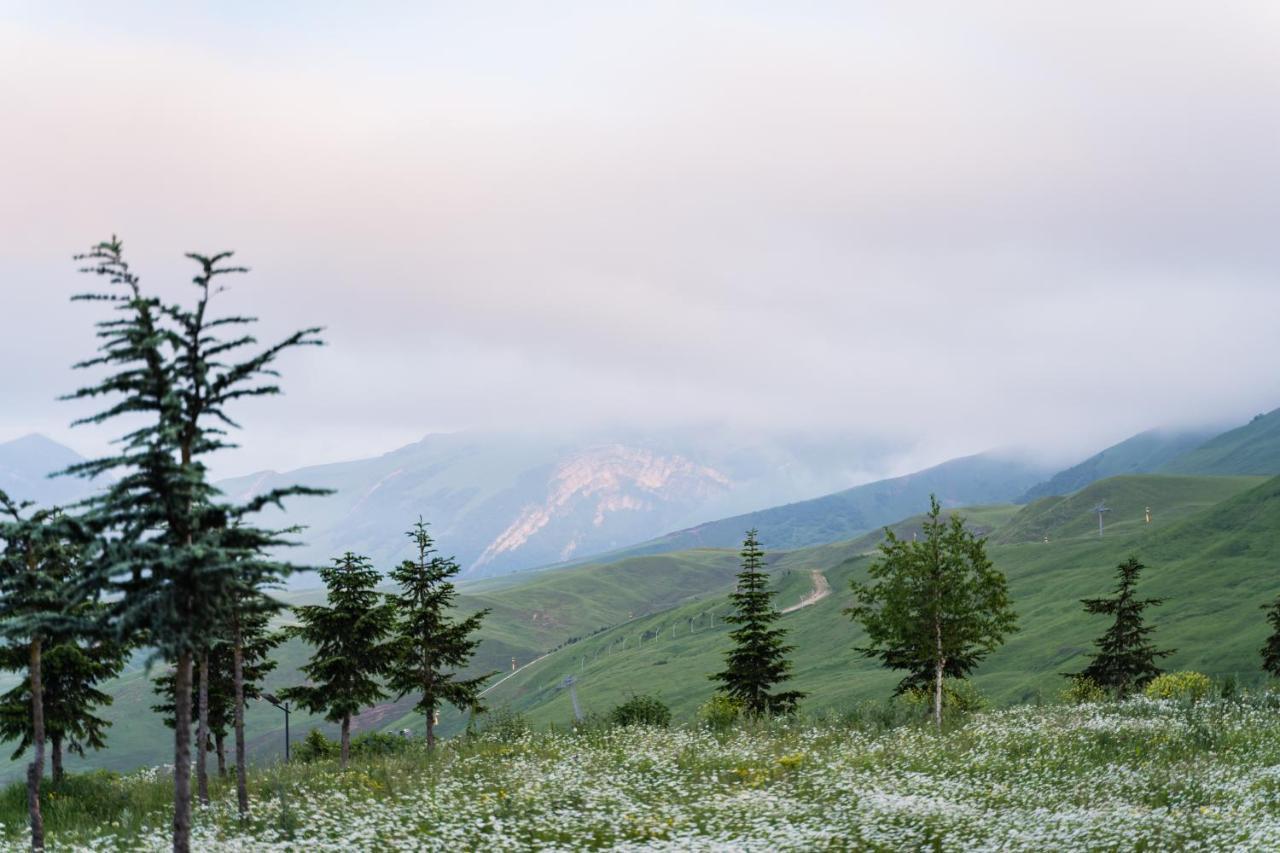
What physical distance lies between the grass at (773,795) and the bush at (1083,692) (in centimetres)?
2722

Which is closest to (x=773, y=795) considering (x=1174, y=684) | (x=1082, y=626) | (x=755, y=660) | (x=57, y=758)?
(x=57, y=758)

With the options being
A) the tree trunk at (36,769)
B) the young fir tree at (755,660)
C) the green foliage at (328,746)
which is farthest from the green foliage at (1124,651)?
the tree trunk at (36,769)

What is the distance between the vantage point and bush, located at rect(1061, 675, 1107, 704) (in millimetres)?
57097

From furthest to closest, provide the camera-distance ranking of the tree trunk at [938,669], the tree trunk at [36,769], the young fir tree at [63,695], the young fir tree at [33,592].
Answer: the tree trunk at [938,669] < the young fir tree at [63,695] < the tree trunk at [36,769] < the young fir tree at [33,592]

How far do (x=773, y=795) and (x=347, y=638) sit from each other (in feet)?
76.8

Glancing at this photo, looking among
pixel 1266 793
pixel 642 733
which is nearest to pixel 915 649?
pixel 642 733

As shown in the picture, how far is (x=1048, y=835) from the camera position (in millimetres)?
16219

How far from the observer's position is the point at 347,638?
128 feet

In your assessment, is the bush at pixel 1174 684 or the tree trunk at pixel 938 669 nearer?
the tree trunk at pixel 938 669

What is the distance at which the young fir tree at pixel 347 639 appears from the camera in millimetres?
38281

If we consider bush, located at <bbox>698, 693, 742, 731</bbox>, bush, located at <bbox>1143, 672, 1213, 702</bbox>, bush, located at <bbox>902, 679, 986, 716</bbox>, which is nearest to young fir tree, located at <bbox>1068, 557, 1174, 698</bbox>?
bush, located at <bbox>1143, 672, 1213, 702</bbox>

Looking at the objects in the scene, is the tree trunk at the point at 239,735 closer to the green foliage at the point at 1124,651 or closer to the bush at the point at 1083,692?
the bush at the point at 1083,692

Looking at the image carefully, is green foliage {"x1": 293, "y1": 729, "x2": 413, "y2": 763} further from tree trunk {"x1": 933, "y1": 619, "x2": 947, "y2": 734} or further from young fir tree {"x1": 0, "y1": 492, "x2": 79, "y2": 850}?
young fir tree {"x1": 0, "y1": 492, "x2": 79, "y2": 850}

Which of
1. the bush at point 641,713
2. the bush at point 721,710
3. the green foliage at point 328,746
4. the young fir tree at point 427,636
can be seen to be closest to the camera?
the bush at point 721,710
